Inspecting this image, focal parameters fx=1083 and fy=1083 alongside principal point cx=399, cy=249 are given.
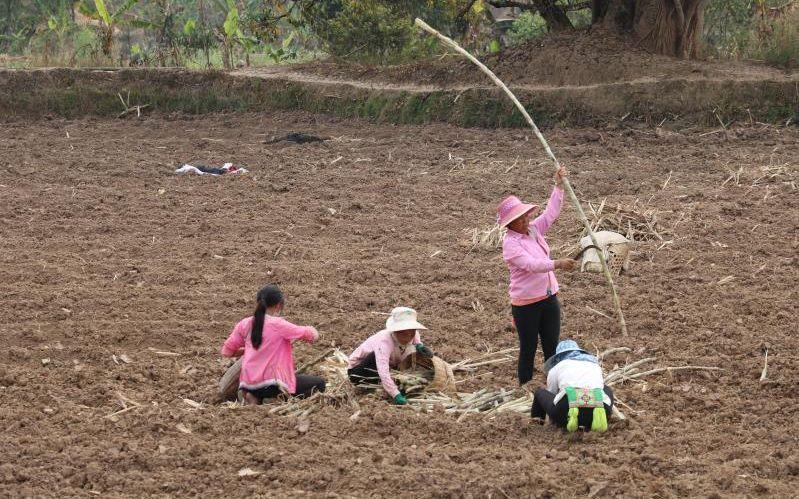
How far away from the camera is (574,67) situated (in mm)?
15328

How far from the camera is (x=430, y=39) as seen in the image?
1955cm

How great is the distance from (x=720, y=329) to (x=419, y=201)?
4668 mm

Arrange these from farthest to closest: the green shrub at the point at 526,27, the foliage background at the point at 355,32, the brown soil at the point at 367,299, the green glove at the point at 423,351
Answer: the green shrub at the point at 526,27
the foliage background at the point at 355,32
the green glove at the point at 423,351
the brown soil at the point at 367,299

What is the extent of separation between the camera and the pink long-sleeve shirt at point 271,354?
6.35 m

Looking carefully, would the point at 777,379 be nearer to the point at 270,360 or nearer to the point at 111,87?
the point at 270,360

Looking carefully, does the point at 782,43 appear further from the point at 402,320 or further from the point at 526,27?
the point at 402,320

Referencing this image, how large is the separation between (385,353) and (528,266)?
0.99 metres

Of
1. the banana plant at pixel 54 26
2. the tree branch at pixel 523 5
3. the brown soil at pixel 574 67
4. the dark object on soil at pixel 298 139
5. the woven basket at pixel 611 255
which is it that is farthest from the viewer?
the banana plant at pixel 54 26

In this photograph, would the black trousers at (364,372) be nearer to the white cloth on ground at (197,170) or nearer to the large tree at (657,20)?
the white cloth on ground at (197,170)

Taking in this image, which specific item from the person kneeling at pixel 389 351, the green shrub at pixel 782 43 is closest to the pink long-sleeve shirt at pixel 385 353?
the person kneeling at pixel 389 351

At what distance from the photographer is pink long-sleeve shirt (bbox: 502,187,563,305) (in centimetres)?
634

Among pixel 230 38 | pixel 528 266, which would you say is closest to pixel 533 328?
pixel 528 266

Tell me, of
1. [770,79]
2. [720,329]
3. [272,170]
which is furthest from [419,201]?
[770,79]

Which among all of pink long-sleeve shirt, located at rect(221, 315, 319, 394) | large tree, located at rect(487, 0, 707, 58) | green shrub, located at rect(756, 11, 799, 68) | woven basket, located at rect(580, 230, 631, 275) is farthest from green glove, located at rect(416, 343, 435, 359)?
green shrub, located at rect(756, 11, 799, 68)
